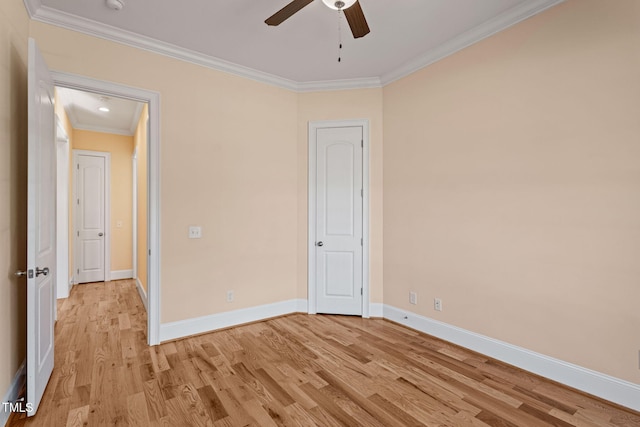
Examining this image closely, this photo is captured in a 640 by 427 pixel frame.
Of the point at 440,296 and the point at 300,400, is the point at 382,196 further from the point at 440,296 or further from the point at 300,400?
the point at 300,400

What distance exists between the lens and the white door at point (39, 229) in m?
1.88

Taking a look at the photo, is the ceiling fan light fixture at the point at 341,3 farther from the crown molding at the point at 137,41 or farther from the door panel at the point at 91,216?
the door panel at the point at 91,216

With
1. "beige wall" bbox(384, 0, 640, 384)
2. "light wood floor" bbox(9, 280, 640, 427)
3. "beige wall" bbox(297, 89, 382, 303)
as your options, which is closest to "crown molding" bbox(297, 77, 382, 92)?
"beige wall" bbox(297, 89, 382, 303)

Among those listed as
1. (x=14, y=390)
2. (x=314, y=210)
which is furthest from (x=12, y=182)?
(x=314, y=210)

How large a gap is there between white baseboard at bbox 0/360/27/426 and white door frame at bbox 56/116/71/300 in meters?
2.85

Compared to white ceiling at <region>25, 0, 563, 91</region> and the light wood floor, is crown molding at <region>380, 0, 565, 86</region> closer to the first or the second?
white ceiling at <region>25, 0, 563, 91</region>

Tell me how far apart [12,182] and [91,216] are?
163 inches

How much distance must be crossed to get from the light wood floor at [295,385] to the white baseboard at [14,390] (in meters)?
0.08

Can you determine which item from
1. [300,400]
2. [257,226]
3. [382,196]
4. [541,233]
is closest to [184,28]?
[257,226]

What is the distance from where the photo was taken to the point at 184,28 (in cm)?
274

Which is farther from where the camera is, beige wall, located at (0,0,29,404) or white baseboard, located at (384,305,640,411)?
white baseboard, located at (384,305,640,411)

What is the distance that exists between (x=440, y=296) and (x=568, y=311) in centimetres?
106

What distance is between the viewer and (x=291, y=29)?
2.77m

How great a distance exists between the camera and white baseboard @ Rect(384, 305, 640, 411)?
2.03 meters
